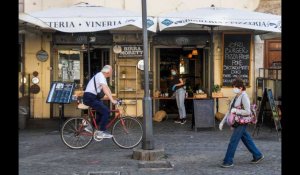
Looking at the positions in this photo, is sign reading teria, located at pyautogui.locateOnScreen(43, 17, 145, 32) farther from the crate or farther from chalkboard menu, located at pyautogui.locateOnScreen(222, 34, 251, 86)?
chalkboard menu, located at pyautogui.locateOnScreen(222, 34, 251, 86)

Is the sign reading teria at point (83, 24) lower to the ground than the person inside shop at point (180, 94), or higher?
higher

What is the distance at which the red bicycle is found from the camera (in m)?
9.73

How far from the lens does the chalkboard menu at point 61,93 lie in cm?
1207

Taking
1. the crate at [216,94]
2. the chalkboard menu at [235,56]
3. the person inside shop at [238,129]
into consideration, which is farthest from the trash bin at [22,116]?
the person inside shop at [238,129]

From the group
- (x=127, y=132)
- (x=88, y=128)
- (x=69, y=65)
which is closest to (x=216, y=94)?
(x=69, y=65)

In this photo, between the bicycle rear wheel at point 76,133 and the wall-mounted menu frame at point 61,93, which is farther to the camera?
the wall-mounted menu frame at point 61,93

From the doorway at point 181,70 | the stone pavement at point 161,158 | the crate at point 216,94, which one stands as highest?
the doorway at point 181,70

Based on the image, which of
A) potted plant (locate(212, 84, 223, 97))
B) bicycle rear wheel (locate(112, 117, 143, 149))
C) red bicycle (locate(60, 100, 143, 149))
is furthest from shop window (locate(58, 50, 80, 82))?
bicycle rear wheel (locate(112, 117, 143, 149))

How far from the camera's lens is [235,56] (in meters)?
15.4

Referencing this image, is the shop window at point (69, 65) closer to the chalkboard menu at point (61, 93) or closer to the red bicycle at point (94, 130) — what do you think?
the chalkboard menu at point (61, 93)

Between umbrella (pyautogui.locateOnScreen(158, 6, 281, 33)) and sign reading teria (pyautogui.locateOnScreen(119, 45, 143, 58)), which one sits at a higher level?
umbrella (pyautogui.locateOnScreen(158, 6, 281, 33))

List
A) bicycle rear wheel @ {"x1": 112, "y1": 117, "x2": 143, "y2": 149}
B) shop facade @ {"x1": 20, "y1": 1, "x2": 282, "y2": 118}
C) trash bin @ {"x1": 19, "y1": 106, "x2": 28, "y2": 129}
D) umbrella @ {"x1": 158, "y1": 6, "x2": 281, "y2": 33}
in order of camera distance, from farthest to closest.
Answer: shop facade @ {"x1": 20, "y1": 1, "x2": 282, "y2": 118}
trash bin @ {"x1": 19, "y1": 106, "x2": 28, "y2": 129}
umbrella @ {"x1": 158, "y1": 6, "x2": 281, "y2": 33}
bicycle rear wheel @ {"x1": 112, "y1": 117, "x2": 143, "y2": 149}

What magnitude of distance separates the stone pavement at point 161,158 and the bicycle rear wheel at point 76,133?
0.16m
